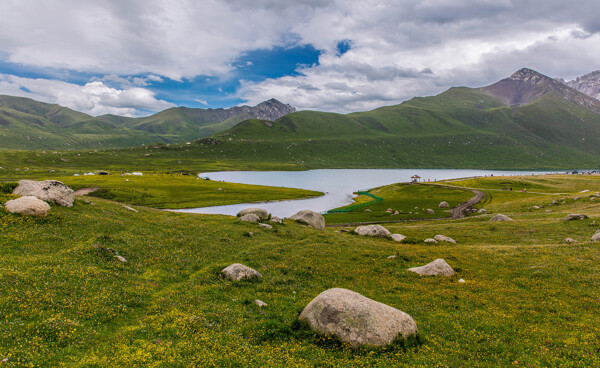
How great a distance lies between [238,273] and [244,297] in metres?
3.77

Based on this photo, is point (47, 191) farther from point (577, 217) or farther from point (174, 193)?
point (577, 217)

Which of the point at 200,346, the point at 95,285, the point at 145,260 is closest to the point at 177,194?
the point at 145,260

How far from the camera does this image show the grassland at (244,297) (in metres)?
13.7

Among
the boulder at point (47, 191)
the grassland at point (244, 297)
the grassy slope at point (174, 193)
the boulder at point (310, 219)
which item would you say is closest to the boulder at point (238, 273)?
the grassland at point (244, 297)

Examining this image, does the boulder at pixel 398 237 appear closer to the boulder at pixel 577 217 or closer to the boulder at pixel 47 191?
the boulder at pixel 577 217

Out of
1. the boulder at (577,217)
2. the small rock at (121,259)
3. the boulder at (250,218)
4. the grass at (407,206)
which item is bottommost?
the grass at (407,206)

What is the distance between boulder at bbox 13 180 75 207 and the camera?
33.9 m

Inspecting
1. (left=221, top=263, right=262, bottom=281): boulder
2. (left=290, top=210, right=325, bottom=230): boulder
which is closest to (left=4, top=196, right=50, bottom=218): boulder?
(left=221, top=263, right=262, bottom=281): boulder

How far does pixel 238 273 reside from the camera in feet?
82.0

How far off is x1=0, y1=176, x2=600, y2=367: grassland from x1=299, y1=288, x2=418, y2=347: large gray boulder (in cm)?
67

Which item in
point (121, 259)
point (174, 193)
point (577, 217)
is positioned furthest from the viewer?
point (174, 193)

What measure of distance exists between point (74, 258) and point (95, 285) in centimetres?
530

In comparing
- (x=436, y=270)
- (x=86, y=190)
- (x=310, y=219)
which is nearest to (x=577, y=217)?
(x=436, y=270)

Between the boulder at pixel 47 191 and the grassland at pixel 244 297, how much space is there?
2383 millimetres
